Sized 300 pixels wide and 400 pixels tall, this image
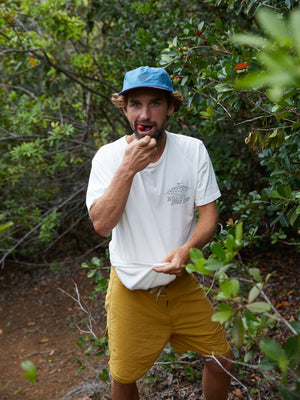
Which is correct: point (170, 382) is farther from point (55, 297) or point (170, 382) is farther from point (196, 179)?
point (55, 297)

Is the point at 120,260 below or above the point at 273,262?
above

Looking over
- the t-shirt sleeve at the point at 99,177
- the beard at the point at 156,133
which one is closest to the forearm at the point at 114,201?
the t-shirt sleeve at the point at 99,177

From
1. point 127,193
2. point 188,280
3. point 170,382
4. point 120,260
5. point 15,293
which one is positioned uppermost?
point 127,193

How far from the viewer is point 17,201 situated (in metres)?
6.18

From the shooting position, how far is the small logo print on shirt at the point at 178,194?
2459mm

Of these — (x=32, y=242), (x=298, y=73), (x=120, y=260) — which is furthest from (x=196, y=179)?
(x=32, y=242)

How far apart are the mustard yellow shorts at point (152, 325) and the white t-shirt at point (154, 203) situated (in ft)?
0.45

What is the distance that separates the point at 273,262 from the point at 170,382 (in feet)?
7.70

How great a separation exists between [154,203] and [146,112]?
1.78 ft

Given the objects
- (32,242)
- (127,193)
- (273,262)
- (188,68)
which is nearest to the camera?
(127,193)

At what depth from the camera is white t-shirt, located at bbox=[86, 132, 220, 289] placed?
2434 millimetres

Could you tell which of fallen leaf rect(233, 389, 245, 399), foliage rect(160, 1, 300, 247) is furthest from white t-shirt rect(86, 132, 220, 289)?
fallen leaf rect(233, 389, 245, 399)

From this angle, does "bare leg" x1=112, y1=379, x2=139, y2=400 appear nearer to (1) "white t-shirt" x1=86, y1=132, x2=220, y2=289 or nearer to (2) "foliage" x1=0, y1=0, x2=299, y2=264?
(1) "white t-shirt" x1=86, y1=132, x2=220, y2=289

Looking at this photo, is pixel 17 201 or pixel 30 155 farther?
pixel 17 201
